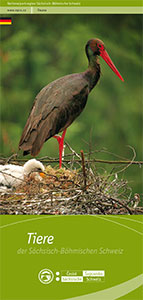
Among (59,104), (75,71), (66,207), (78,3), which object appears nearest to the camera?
(66,207)

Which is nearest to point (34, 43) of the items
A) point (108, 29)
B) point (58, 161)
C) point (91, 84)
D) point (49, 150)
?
point (108, 29)

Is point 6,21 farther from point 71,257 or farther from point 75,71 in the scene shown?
point 75,71

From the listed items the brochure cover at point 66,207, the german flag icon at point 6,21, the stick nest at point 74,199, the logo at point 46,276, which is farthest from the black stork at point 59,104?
the logo at point 46,276

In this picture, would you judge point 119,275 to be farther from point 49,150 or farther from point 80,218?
point 49,150

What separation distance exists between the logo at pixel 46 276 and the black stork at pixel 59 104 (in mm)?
955

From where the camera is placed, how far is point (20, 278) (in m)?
2.66

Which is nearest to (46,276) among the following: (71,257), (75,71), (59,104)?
(71,257)

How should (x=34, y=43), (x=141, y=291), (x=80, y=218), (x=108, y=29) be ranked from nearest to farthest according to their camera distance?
(x=141, y=291)
(x=80, y=218)
(x=108, y=29)
(x=34, y=43)

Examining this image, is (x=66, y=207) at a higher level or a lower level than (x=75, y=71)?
lower

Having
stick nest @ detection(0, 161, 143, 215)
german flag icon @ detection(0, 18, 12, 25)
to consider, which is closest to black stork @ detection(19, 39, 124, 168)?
stick nest @ detection(0, 161, 143, 215)

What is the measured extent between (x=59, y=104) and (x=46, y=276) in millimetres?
1435

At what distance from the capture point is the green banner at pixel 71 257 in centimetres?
262

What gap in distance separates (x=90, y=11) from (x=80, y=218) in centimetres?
134

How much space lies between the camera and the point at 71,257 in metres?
2.72
